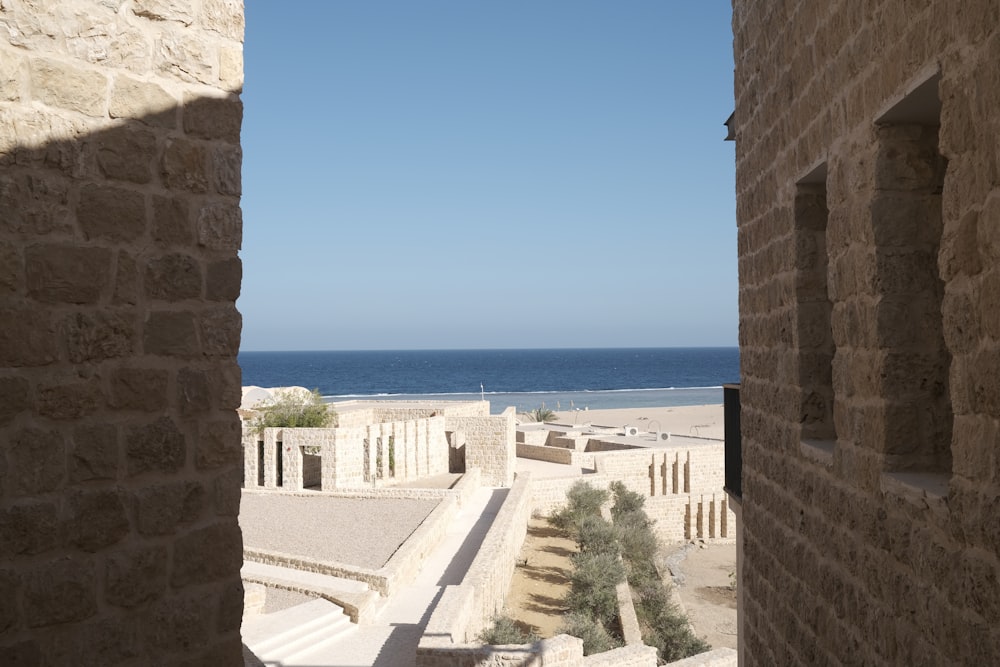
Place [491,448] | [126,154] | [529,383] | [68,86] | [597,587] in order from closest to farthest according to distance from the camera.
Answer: [68,86]
[126,154]
[597,587]
[491,448]
[529,383]

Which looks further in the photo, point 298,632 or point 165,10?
point 298,632

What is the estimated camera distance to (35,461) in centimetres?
271

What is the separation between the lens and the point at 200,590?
311 cm

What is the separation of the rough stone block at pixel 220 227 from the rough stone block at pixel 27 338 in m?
0.64

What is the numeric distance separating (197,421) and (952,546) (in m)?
2.68

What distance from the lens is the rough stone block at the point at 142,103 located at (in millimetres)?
2963

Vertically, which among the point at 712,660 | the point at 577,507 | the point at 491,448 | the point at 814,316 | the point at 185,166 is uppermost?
the point at 185,166

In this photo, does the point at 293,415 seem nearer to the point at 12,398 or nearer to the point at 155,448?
the point at 155,448

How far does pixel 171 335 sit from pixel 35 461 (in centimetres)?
63

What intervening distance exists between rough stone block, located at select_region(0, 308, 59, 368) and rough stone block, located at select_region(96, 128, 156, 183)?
0.56 meters

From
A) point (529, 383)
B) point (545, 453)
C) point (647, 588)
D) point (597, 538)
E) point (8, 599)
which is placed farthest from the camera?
point (529, 383)

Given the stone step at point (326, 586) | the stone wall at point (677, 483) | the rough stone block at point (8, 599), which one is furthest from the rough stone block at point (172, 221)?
the stone wall at point (677, 483)

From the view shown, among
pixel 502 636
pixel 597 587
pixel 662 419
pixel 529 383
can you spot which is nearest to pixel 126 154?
pixel 502 636

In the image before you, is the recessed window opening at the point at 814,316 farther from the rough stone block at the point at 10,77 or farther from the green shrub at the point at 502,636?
the green shrub at the point at 502,636
